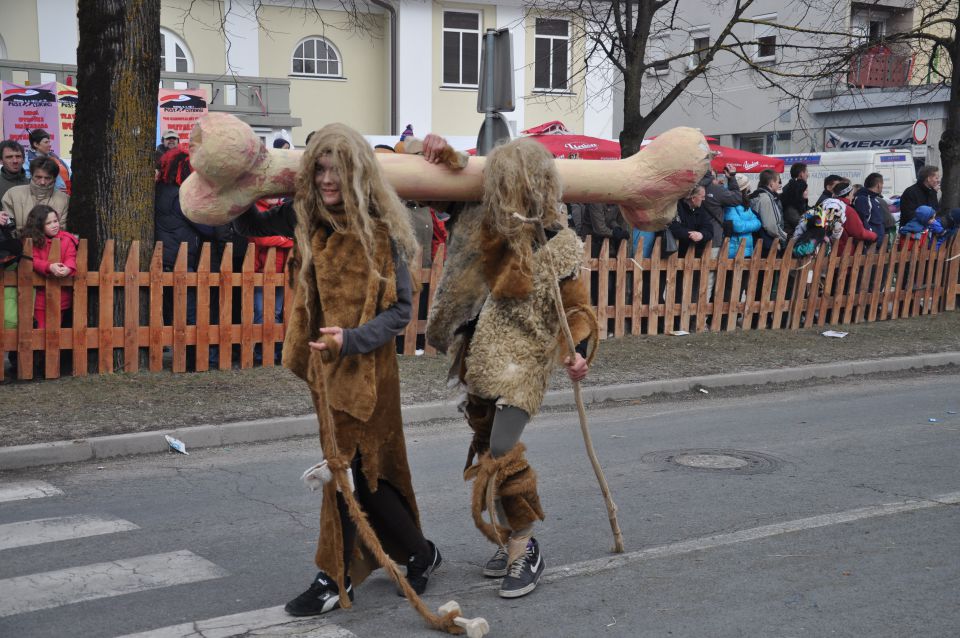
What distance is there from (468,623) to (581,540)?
1.43 m

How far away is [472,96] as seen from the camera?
30344mm

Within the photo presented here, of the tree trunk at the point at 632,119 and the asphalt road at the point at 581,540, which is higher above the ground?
the tree trunk at the point at 632,119

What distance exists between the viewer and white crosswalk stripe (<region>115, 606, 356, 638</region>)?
4.09 m

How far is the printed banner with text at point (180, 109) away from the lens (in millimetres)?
15852

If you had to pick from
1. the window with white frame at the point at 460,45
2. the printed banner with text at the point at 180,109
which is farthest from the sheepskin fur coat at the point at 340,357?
the window with white frame at the point at 460,45

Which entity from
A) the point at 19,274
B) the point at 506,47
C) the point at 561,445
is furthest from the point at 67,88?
the point at 561,445

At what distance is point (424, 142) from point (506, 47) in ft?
16.7

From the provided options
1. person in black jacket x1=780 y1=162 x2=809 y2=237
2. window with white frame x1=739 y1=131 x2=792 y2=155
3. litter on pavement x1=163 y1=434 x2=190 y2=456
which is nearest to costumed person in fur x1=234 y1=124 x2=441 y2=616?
litter on pavement x1=163 y1=434 x2=190 y2=456

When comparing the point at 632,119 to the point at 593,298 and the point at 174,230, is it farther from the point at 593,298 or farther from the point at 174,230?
the point at 174,230

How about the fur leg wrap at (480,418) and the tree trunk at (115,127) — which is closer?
the fur leg wrap at (480,418)

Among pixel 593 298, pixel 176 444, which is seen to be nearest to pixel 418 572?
pixel 176 444

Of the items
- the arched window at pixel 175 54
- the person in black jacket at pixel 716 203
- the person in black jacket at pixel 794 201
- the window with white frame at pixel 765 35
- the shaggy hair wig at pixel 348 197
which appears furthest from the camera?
the window with white frame at pixel 765 35

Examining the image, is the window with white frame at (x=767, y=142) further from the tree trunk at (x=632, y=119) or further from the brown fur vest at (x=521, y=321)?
the brown fur vest at (x=521, y=321)

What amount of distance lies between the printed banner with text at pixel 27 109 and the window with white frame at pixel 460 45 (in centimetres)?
1549
